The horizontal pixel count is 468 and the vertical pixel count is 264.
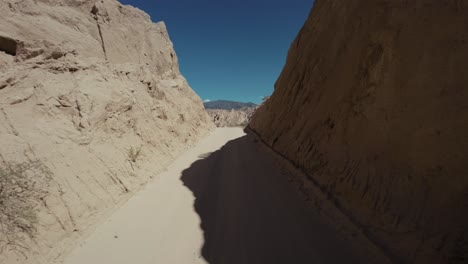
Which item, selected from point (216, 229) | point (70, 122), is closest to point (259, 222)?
point (216, 229)

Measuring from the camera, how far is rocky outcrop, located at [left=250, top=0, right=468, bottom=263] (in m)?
3.73

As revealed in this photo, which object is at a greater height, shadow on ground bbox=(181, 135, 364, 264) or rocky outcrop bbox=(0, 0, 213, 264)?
rocky outcrop bbox=(0, 0, 213, 264)

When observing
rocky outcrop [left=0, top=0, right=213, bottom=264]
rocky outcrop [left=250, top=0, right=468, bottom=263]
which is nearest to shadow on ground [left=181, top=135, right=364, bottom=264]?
rocky outcrop [left=250, top=0, right=468, bottom=263]

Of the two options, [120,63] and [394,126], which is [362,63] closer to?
[394,126]

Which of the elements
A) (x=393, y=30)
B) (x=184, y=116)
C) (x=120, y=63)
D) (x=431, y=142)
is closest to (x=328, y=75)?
(x=393, y=30)

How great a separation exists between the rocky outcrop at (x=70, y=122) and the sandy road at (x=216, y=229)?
27.9 inches

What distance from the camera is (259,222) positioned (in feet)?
19.8

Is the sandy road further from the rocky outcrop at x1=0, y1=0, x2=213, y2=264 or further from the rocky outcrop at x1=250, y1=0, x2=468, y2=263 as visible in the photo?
the rocky outcrop at x1=250, y1=0, x2=468, y2=263

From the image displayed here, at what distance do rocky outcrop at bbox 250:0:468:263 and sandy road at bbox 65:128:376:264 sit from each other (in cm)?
95

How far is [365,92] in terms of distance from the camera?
5.86 m

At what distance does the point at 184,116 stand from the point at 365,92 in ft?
46.9

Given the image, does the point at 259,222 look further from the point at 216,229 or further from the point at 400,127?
the point at 400,127

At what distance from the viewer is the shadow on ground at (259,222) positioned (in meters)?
4.80

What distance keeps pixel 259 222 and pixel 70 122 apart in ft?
22.1
